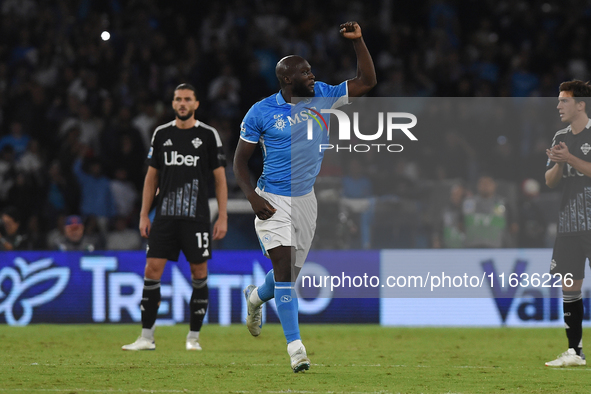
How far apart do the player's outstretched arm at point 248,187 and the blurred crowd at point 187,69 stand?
490 centimetres

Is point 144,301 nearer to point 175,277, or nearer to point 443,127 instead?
point 175,277

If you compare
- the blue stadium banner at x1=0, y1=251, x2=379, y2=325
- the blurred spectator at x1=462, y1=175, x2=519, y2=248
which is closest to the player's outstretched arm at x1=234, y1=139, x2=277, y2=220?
the blue stadium banner at x1=0, y1=251, x2=379, y2=325

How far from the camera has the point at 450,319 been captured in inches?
381

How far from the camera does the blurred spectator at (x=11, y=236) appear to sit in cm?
1020

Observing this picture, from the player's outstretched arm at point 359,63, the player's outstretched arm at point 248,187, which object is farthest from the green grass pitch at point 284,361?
the player's outstretched arm at point 359,63

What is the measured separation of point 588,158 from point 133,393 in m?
4.01

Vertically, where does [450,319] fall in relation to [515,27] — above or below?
below

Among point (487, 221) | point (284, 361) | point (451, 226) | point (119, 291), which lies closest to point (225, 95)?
point (119, 291)

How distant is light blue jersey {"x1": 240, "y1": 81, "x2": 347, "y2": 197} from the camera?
5.96 m

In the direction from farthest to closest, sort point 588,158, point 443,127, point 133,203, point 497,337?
point 133,203 → point 443,127 → point 497,337 → point 588,158

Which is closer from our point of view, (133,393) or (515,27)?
(133,393)

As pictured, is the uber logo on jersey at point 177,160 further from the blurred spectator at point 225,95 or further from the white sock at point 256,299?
the blurred spectator at point 225,95

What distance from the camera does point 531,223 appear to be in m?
9.96

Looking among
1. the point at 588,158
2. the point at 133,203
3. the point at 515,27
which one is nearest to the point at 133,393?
the point at 588,158
